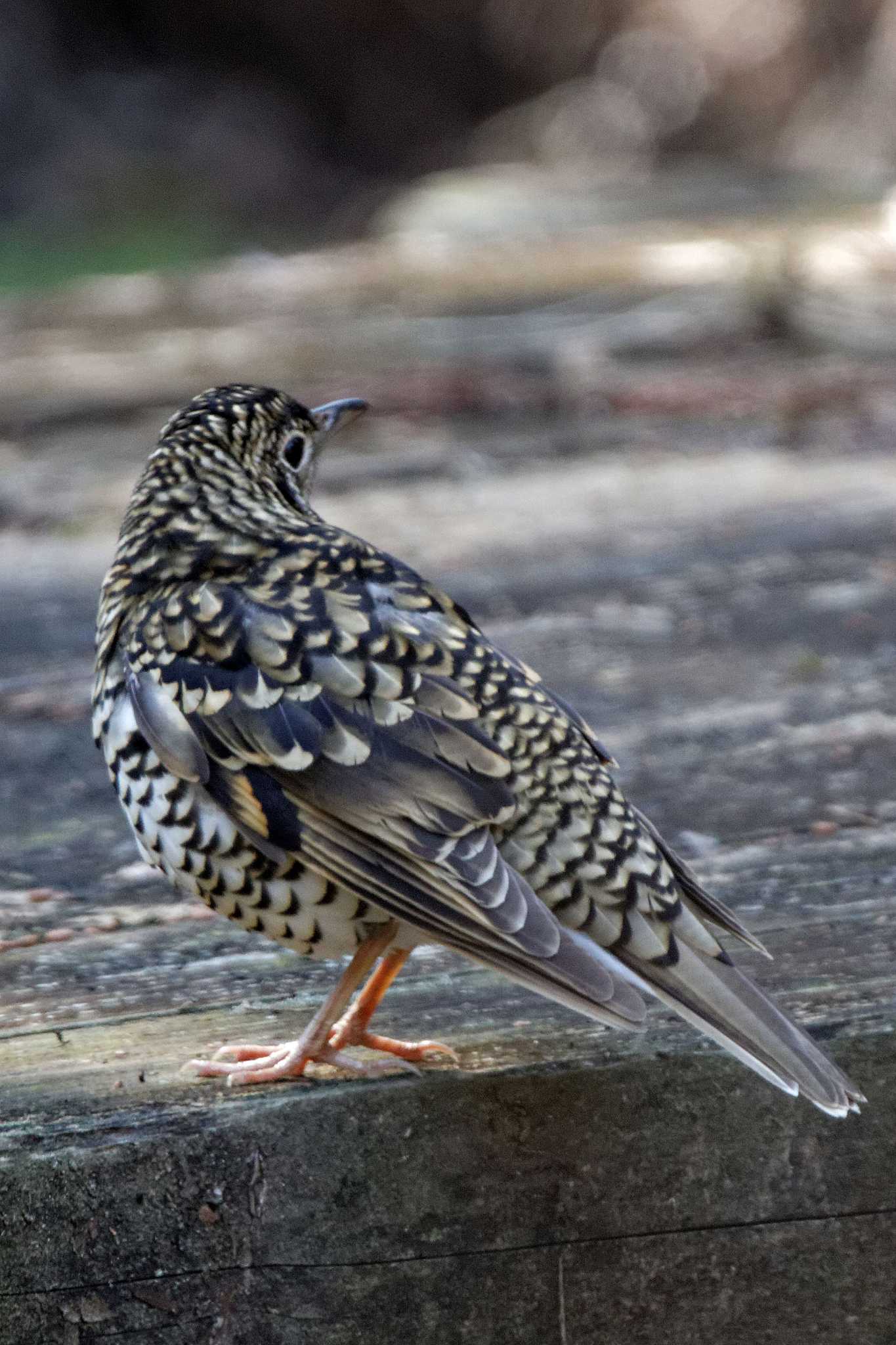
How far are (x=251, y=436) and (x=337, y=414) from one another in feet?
0.83

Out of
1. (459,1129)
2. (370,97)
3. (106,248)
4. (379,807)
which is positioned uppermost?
(370,97)

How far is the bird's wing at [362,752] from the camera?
2.49 metres

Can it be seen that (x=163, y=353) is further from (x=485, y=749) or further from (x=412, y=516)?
(x=485, y=749)

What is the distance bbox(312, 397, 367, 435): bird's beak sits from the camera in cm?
358

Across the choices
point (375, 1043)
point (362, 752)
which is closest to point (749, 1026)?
point (375, 1043)

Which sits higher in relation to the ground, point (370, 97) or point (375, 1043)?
point (370, 97)

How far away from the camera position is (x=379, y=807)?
2.61m

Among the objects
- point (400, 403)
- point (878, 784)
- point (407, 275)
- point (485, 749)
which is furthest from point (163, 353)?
point (485, 749)

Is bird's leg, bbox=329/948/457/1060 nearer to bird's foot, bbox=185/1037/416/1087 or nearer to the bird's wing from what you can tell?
bird's foot, bbox=185/1037/416/1087

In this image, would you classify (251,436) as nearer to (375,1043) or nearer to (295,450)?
(295,450)

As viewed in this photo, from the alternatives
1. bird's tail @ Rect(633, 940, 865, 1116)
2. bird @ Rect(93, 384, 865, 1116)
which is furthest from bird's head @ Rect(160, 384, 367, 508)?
bird's tail @ Rect(633, 940, 865, 1116)

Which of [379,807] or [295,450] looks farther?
[295,450]

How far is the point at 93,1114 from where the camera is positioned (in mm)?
2355

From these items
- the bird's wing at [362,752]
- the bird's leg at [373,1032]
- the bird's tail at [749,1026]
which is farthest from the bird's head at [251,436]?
the bird's tail at [749,1026]
